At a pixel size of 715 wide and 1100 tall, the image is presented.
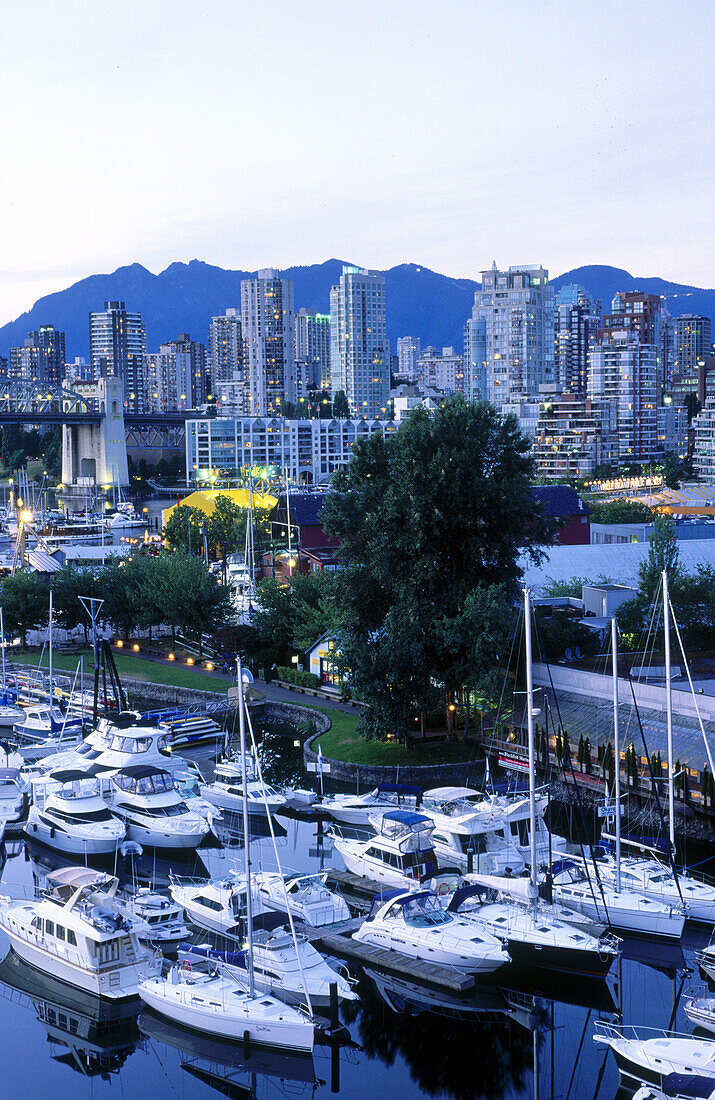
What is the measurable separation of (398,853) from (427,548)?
1170cm

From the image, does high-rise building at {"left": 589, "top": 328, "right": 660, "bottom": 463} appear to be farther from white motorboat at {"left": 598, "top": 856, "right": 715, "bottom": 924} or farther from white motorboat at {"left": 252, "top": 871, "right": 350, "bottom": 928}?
white motorboat at {"left": 252, "top": 871, "right": 350, "bottom": 928}

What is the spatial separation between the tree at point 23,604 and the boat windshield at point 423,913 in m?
33.6

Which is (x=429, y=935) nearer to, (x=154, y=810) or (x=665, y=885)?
(x=665, y=885)

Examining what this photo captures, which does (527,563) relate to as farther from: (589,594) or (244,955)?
(244,955)

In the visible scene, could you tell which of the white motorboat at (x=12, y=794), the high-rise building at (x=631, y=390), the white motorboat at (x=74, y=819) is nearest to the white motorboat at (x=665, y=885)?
the white motorboat at (x=74, y=819)

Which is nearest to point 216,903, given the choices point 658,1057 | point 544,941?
point 544,941

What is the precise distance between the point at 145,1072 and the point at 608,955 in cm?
860

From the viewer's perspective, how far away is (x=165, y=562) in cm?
5441

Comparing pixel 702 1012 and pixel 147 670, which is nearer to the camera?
Result: pixel 702 1012

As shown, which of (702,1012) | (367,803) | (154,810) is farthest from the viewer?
(367,803)

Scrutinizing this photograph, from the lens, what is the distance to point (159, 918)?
24.6m

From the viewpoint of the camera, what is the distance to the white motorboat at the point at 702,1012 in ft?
65.2

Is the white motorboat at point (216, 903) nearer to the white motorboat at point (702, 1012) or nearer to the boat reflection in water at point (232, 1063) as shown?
the boat reflection in water at point (232, 1063)

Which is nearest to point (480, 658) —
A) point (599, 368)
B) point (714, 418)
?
point (714, 418)
